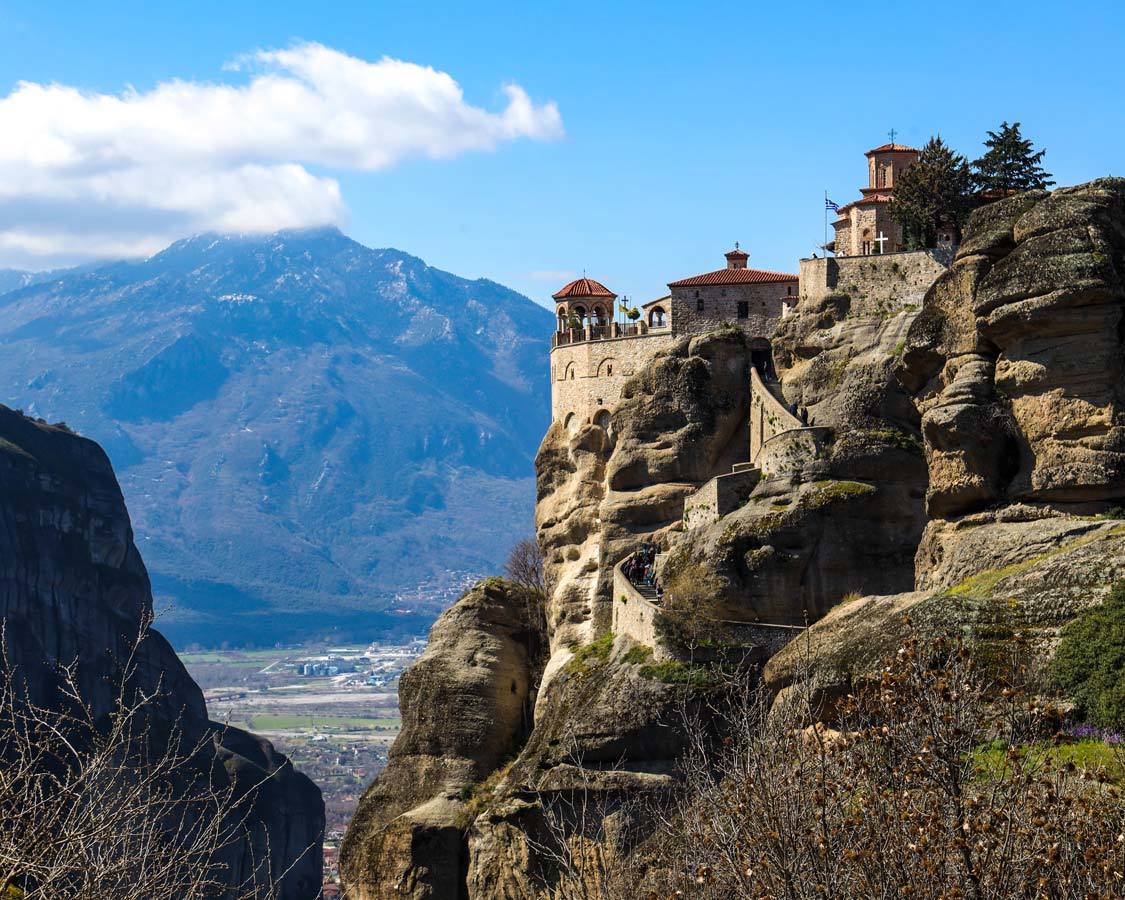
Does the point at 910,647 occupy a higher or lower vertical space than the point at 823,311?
lower

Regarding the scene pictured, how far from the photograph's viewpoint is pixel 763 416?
249ft

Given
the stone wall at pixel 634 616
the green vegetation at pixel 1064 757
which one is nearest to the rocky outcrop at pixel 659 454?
the stone wall at pixel 634 616

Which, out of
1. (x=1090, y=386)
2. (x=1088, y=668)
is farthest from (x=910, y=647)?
(x=1090, y=386)

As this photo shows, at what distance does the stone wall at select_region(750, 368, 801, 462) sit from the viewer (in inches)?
2886

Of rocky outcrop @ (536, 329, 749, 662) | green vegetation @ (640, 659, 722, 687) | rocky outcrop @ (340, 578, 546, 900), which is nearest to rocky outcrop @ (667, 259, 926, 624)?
green vegetation @ (640, 659, 722, 687)

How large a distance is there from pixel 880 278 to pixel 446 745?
25.7 m

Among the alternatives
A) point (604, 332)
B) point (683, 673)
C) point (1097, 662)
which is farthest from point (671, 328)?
point (1097, 662)

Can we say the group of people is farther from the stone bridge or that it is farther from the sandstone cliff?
the stone bridge

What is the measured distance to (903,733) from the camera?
29406mm

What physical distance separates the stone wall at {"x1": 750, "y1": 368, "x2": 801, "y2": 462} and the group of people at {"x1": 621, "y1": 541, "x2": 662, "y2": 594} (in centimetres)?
545

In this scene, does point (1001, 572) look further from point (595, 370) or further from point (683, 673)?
point (595, 370)

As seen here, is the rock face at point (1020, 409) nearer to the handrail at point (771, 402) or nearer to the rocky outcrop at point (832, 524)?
the rocky outcrop at point (832, 524)

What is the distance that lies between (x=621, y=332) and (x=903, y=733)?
6463 centimetres

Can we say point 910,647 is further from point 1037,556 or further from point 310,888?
point 310,888
